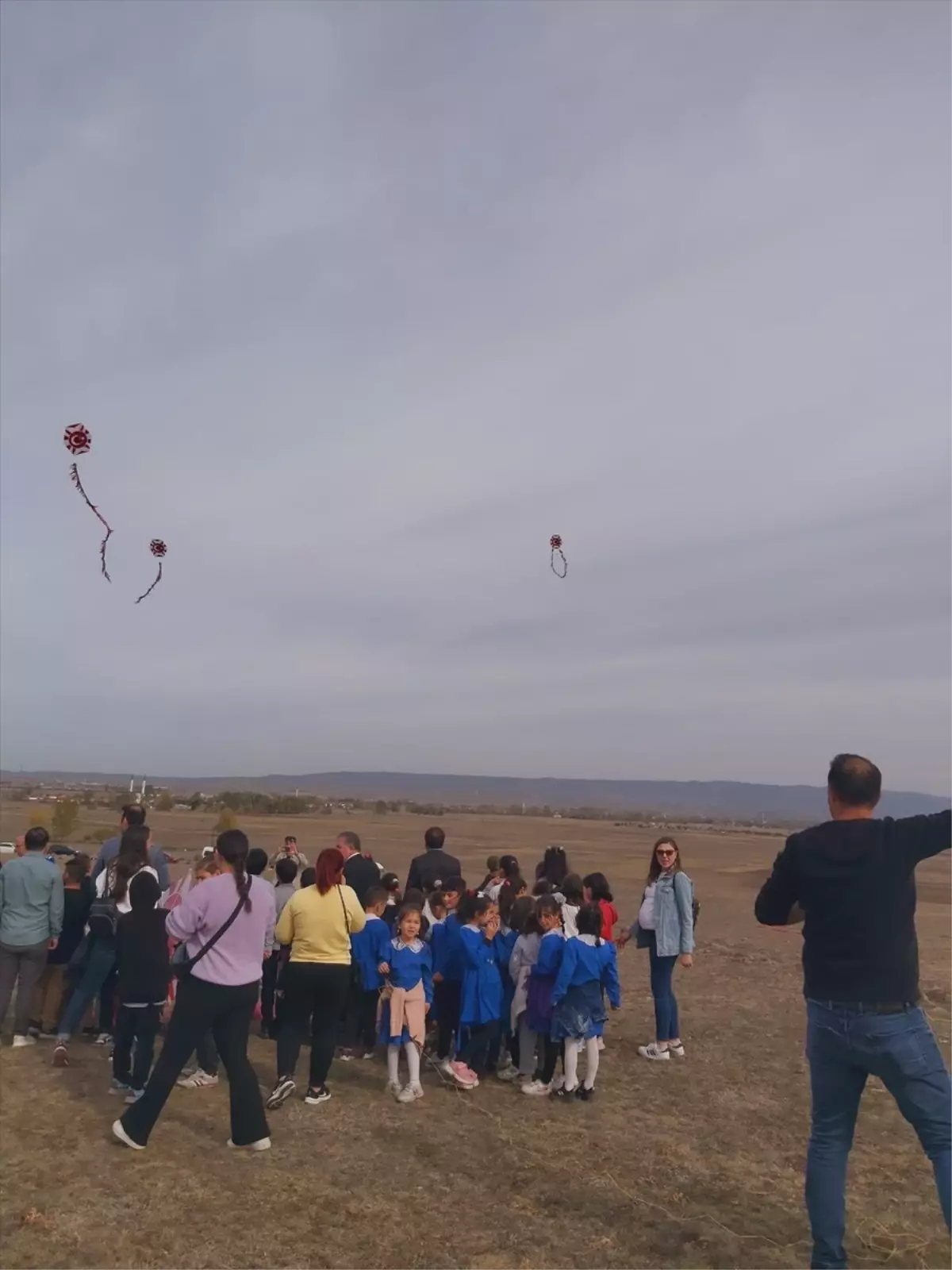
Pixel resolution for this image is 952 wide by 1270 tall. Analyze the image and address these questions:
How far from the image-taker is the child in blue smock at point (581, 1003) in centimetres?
727

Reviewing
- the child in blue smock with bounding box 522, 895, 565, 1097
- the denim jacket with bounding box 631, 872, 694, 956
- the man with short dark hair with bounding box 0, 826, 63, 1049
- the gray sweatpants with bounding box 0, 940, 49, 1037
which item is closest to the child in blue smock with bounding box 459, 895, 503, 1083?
the child in blue smock with bounding box 522, 895, 565, 1097

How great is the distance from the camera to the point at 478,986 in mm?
Result: 7648

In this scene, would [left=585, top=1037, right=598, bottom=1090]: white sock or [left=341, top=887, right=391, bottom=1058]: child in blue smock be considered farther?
[left=341, top=887, right=391, bottom=1058]: child in blue smock

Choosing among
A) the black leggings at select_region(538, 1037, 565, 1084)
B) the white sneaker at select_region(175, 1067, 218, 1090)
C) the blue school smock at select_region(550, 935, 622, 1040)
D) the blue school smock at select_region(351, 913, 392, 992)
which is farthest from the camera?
the blue school smock at select_region(351, 913, 392, 992)

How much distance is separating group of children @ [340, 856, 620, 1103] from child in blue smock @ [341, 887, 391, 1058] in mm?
12

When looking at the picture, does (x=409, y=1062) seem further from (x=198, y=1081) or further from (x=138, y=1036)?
(x=138, y=1036)

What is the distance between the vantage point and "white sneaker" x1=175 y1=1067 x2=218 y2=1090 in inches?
295

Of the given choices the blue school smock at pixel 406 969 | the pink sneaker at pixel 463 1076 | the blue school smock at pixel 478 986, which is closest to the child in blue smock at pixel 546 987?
the blue school smock at pixel 478 986

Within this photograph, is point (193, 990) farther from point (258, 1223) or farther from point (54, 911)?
point (54, 911)

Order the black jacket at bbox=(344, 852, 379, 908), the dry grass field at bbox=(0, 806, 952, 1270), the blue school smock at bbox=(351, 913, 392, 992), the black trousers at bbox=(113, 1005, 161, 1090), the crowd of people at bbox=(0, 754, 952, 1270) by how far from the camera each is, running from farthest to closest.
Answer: the black jacket at bbox=(344, 852, 379, 908) → the blue school smock at bbox=(351, 913, 392, 992) → the black trousers at bbox=(113, 1005, 161, 1090) → the dry grass field at bbox=(0, 806, 952, 1270) → the crowd of people at bbox=(0, 754, 952, 1270)

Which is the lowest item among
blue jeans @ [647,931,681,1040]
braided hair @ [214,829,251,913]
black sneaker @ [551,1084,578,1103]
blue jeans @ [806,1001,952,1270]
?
black sneaker @ [551,1084,578,1103]

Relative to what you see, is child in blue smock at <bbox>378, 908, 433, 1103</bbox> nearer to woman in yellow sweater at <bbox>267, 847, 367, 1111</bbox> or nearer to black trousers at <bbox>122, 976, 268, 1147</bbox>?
woman in yellow sweater at <bbox>267, 847, 367, 1111</bbox>

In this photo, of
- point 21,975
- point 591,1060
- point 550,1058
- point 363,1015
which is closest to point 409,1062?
point 550,1058

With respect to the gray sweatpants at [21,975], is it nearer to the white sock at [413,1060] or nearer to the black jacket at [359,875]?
the black jacket at [359,875]
